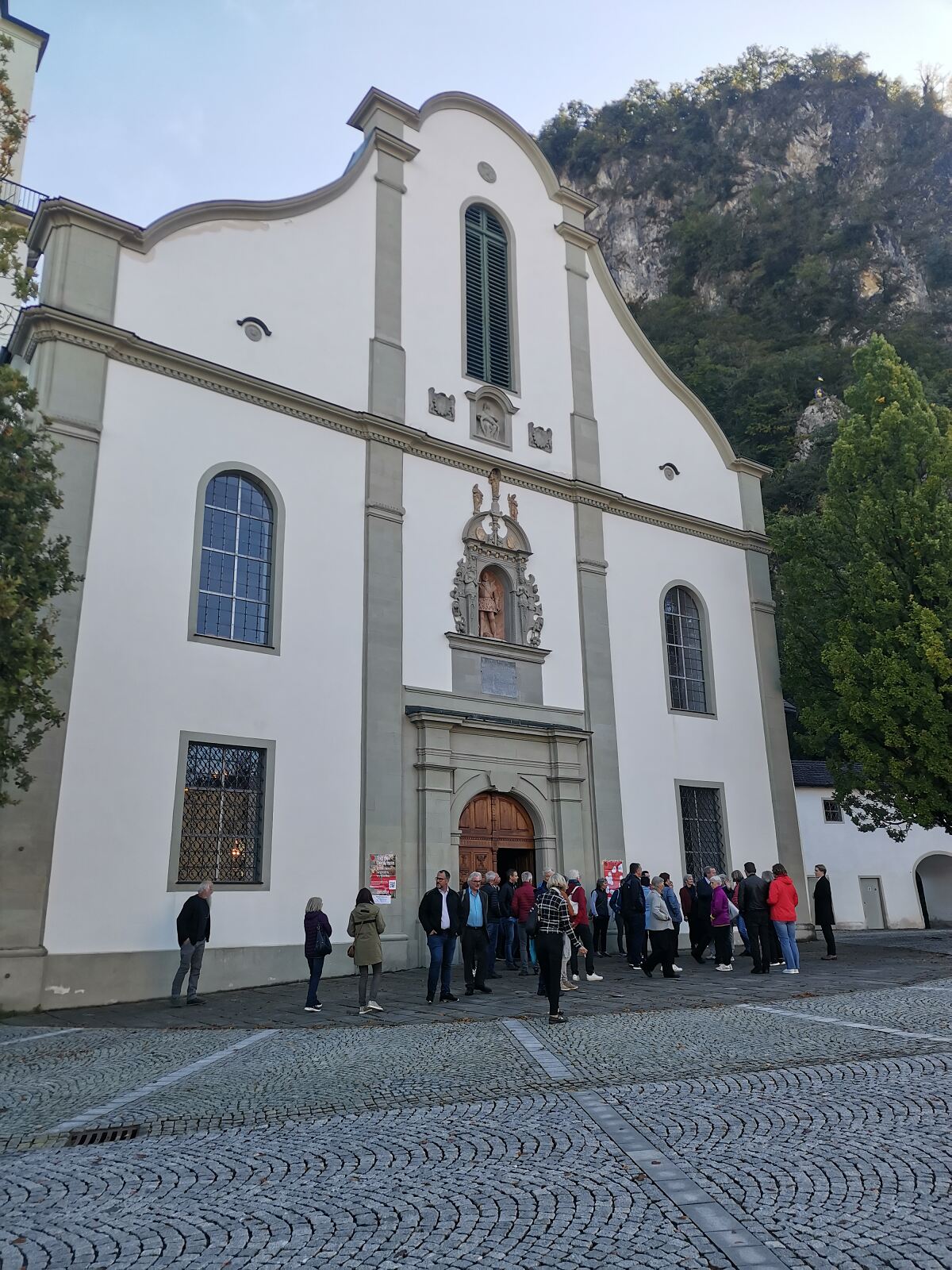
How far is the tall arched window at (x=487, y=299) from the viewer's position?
20.4 metres

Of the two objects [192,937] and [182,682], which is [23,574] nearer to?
[182,682]

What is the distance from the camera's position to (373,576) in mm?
17172

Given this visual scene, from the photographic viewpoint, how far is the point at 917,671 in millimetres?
18547

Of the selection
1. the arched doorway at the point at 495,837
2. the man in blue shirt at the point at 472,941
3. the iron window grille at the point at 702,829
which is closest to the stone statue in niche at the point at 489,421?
the arched doorway at the point at 495,837

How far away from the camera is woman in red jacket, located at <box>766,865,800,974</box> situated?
1393 centimetres

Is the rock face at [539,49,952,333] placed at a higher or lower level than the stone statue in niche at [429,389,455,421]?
higher

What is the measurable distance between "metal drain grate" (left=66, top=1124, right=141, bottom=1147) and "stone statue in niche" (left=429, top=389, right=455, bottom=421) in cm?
1500

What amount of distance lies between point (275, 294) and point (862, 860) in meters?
23.4

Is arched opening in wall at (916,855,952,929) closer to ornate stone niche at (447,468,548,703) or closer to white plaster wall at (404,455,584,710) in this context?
white plaster wall at (404,455,584,710)

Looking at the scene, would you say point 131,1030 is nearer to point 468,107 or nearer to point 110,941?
point 110,941

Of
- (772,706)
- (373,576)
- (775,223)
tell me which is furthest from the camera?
(775,223)

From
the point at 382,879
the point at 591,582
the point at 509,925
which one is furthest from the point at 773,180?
the point at 382,879

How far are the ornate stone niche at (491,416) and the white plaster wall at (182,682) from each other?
3.09m

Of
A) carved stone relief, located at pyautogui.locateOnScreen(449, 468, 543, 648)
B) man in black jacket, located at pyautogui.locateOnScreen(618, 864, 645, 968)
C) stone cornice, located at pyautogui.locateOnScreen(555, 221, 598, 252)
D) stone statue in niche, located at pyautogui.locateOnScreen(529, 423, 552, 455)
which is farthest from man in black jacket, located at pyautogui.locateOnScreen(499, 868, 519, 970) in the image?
stone cornice, located at pyautogui.locateOnScreen(555, 221, 598, 252)
